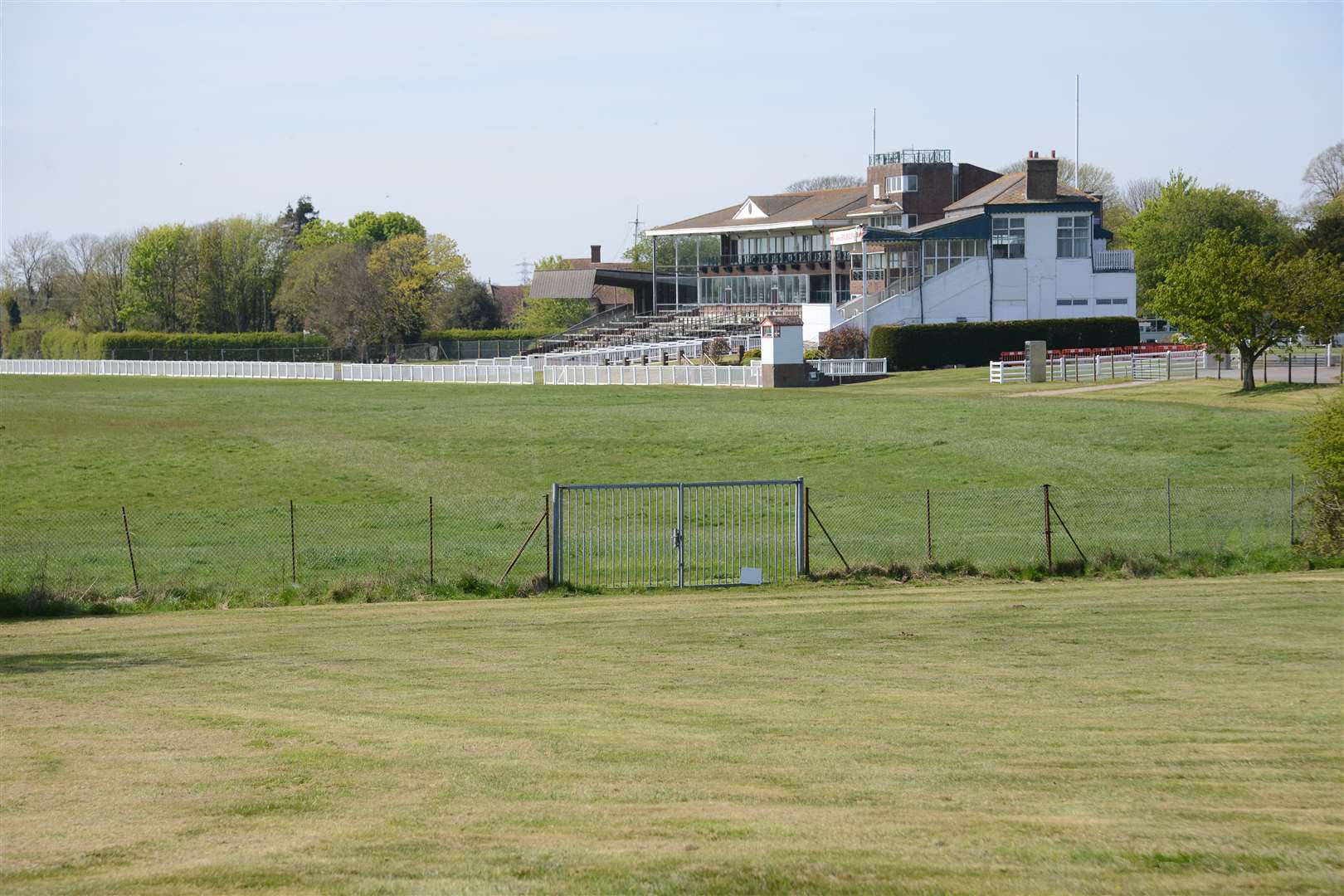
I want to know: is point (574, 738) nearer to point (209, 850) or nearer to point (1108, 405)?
point (209, 850)

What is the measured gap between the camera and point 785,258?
3861 inches

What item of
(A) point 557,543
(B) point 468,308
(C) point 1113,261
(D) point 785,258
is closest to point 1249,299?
(A) point 557,543

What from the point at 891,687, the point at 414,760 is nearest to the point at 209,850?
the point at 414,760

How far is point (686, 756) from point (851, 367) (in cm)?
5807

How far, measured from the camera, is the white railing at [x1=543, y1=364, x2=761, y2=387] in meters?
64.2

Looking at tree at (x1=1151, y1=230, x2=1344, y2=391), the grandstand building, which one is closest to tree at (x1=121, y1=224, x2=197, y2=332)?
the grandstand building

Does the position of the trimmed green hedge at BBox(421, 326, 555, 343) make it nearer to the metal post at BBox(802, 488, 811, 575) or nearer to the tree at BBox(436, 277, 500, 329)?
the tree at BBox(436, 277, 500, 329)

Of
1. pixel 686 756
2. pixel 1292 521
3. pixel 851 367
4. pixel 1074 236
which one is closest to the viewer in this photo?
pixel 686 756

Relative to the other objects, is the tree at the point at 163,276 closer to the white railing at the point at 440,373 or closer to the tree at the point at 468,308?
the tree at the point at 468,308

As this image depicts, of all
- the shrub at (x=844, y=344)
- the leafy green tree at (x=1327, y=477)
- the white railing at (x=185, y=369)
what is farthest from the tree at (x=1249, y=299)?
the white railing at (x=185, y=369)

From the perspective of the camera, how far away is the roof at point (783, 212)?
9662 centimetres

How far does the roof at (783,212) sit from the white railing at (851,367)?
27.8 meters

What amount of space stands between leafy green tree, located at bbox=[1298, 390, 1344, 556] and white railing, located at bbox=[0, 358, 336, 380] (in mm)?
70454

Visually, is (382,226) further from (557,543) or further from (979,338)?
(557,543)
